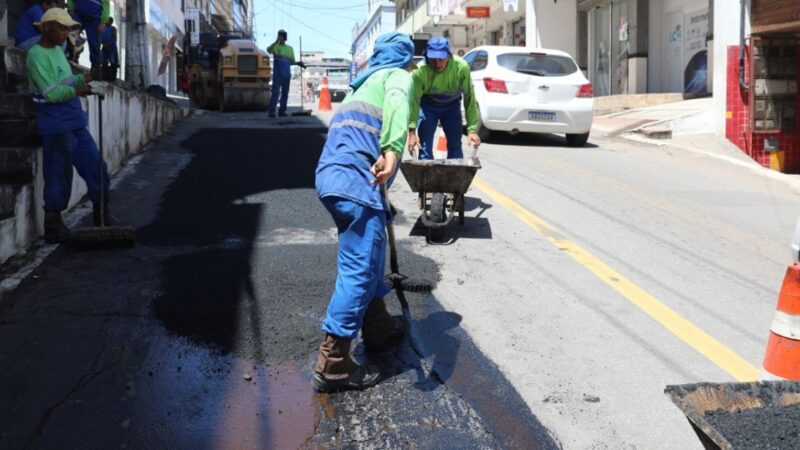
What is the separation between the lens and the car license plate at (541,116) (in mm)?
13586

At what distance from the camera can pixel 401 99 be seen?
4.25 m

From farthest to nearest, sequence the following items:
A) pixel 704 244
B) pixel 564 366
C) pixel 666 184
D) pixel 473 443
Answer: pixel 666 184 < pixel 704 244 < pixel 564 366 < pixel 473 443

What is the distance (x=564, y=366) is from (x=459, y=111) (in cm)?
444

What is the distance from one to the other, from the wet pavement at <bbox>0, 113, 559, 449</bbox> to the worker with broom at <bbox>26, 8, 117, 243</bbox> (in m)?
0.47

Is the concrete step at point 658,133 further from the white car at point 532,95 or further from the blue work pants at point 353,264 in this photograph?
the blue work pants at point 353,264

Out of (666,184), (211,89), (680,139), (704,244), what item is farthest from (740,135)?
(211,89)

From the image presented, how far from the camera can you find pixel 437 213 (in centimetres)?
713

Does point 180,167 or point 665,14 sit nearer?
point 180,167

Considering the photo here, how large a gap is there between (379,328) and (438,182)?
8.85 ft

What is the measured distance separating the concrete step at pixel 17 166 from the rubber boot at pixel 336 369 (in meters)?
4.08

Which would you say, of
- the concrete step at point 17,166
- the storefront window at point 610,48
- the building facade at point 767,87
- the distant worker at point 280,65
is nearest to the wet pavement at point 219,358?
the concrete step at point 17,166

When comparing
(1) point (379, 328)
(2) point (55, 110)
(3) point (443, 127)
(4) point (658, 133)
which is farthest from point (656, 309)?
(4) point (658, 133)

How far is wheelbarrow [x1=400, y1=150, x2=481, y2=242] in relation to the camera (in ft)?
23.1

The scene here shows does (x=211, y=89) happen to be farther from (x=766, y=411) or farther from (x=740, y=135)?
(x=766, y=411)
